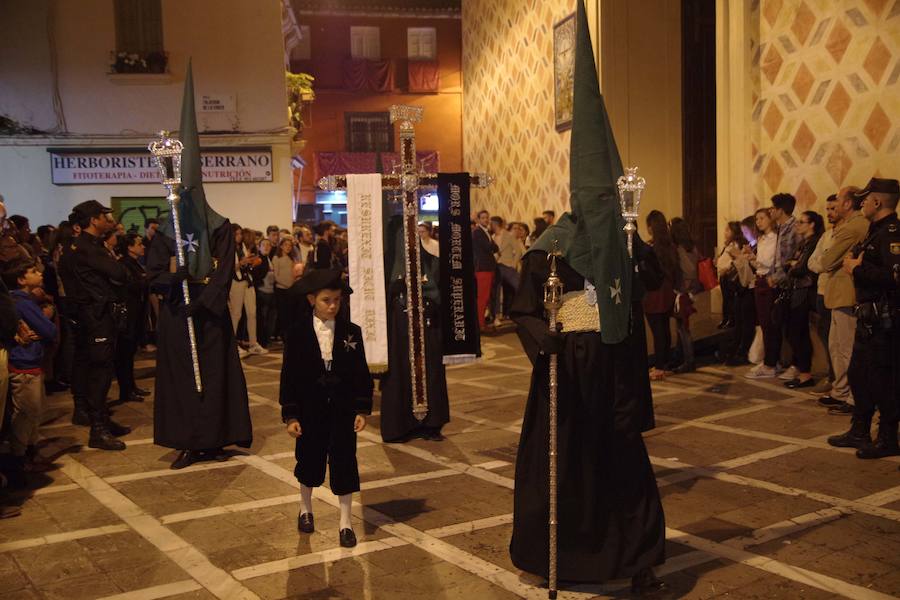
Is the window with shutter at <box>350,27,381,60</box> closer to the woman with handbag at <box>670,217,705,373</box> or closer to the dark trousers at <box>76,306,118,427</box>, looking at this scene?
the woman with handbag at <box>670,217,705,373</box>

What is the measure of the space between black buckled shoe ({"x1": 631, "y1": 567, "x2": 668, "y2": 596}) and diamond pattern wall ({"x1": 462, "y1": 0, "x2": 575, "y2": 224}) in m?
13.3

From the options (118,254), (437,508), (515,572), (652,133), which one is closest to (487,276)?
(652,133)

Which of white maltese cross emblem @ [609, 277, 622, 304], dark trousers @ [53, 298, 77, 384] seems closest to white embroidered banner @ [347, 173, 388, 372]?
white maltese cross emblem @ [609, 277, 622, 304]

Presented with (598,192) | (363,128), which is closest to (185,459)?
(598,192)

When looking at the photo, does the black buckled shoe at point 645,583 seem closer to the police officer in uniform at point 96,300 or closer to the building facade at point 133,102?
the police officer in uniform at point 96,300

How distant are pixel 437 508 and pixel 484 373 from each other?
575 cm

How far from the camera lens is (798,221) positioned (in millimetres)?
9859

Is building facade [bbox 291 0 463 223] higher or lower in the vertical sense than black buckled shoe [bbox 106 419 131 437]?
higher

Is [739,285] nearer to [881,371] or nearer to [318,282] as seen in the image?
[881,371]

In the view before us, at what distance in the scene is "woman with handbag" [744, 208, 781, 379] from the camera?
34.0 feet

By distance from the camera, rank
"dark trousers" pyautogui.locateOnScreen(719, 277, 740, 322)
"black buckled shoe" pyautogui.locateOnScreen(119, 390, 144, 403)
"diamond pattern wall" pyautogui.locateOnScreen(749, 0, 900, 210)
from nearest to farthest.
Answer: "diamond pattern wall" pyautogui.locateOnScreen(749, 0, 900, 210) < "black buckled shoe" pyautogui.locateOnScreen(119, 390, 144, 403) < "dark trousers" pyautogui.locateOnScreen(719, 277, 740, 322)

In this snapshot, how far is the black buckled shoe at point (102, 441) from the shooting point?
808 centimetres

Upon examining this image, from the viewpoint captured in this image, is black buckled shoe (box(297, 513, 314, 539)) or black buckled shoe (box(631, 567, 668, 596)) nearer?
black buckled shoe (box(631, 567, 668, 596))

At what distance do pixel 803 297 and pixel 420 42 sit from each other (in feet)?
83.8
